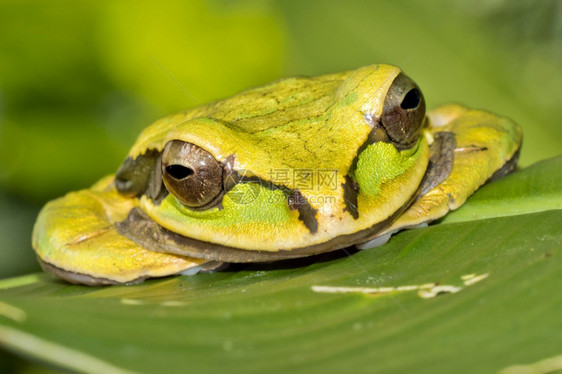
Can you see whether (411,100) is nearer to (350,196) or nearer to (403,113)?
(403,113)

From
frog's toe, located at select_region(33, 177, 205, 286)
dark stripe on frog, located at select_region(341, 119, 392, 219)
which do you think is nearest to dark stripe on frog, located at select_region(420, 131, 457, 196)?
dark stripe on frog, located at select_region(341, 119, 392, 219)

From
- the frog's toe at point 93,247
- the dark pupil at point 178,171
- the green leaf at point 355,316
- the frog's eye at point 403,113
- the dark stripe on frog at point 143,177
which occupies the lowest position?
the frog's toe at point 93,247

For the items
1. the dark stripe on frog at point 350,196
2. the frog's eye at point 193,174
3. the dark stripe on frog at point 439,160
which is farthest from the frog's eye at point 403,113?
the frog's eye at point 193,174

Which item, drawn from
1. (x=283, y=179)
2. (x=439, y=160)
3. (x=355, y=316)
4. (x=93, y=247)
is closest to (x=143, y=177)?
(x=93, y=247)

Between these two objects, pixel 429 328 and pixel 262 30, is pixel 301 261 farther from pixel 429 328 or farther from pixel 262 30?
pixel 262 30

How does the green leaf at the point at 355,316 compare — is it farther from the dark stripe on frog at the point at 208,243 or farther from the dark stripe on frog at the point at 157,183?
the dark stripe on frog at the point at 157,183

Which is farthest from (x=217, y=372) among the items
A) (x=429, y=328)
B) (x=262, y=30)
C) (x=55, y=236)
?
(x=262, y=30)

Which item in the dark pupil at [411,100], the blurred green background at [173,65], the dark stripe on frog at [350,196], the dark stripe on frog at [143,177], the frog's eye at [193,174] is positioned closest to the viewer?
the dark stripe on frog at [350,196]
